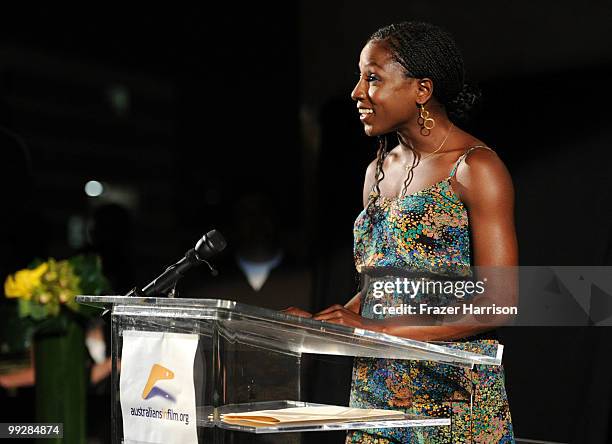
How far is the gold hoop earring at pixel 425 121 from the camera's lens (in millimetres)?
2043

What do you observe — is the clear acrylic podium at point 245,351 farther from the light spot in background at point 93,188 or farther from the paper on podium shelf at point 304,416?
the light spot in background at point 93,188

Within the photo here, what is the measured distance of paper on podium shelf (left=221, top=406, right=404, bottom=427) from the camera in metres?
1.47

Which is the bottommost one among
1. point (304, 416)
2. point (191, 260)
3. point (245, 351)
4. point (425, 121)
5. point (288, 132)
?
point (304, 416)

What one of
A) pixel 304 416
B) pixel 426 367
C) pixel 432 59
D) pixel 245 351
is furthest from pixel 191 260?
pixel 432 59

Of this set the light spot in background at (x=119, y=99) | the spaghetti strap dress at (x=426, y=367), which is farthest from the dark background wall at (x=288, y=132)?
the spaghetti strap dress at (x=426, y=367)

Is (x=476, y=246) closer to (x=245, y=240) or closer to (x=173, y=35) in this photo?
(x=245, y=240)

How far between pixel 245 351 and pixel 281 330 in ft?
0.27

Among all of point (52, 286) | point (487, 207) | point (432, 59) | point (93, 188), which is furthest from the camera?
point (93, 188)

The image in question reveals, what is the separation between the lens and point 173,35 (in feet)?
→ 12.4

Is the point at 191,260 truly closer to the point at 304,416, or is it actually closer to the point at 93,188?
the point at 304,416

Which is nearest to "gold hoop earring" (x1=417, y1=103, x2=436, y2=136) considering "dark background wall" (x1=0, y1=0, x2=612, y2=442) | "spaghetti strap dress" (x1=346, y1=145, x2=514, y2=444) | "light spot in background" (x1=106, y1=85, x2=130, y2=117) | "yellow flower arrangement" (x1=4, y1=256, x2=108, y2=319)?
"spaghetti strap dress" (x1=346, y1=145, x2=514, y2=444)

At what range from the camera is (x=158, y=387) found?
1570mm

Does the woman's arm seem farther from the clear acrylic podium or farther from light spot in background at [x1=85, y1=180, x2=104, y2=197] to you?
light spot in background at [x1=85, y1=180, x2=104, y2=197]

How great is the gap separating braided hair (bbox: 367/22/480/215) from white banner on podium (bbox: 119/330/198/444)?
64 centimetres
